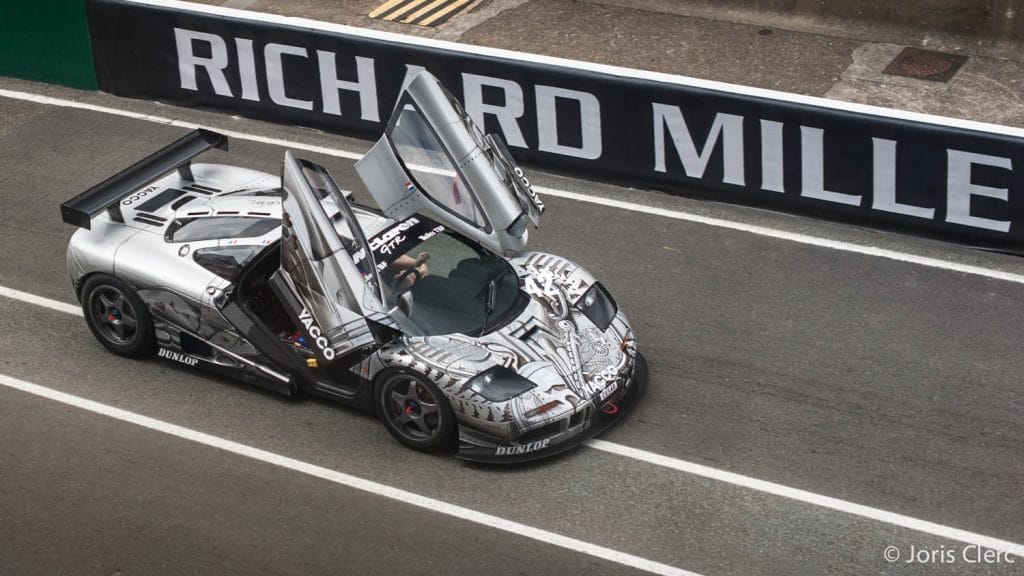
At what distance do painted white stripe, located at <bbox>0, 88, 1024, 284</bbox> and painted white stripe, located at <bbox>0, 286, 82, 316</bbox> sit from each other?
11.8 feet

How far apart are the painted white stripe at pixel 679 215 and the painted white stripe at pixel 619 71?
46.7 inches

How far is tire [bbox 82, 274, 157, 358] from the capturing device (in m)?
9.17

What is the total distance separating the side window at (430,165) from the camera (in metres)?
8.88

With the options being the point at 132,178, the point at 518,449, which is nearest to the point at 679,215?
the point at 518,449

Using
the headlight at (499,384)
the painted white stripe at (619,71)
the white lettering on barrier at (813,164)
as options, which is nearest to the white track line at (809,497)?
the headlight at (499,384)

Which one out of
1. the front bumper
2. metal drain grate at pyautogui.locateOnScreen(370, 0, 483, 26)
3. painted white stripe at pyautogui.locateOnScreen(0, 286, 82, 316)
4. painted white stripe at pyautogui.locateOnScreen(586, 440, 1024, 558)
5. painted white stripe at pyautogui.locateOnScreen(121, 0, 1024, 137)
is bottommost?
painted white stripe at pyautogui.locateOnScreen(586, 440, 1024, 558)

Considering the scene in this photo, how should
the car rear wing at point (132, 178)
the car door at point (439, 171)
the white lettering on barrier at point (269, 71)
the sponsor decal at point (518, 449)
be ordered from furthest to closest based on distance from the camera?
the white lettering on barrier at point (269, 71)
the car rear wing at point (132, 178)
the car door at point (439, 171)
the sponsor decal at point (518, 449)

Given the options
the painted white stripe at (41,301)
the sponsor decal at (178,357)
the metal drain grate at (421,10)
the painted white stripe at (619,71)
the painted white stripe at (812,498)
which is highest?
the painted white stripe at (619,71)

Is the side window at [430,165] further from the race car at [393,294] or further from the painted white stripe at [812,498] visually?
the painted white stripe at [812,498]

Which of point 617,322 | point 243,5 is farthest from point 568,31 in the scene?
point 617,322

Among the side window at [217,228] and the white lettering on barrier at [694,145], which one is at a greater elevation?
the side window at [217,228]

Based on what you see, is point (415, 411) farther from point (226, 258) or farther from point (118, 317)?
point (118, 317)

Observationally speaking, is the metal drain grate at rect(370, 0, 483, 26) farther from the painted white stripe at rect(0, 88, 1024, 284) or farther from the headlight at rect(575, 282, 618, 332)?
the headlight at rect(575, 282, 618, 332)

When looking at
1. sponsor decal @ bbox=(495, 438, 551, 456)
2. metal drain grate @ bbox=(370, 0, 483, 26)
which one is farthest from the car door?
metal drain grate @ bbox=(370, 0, 483, 26)
